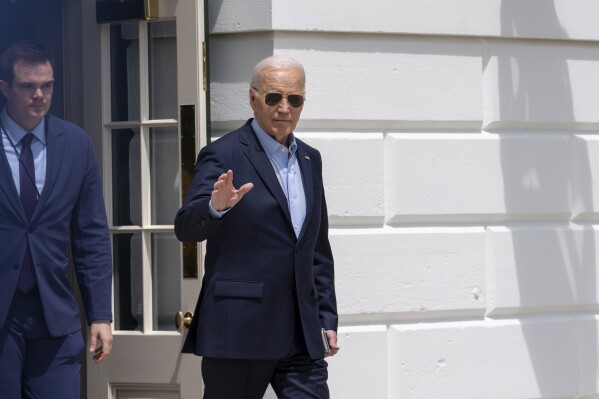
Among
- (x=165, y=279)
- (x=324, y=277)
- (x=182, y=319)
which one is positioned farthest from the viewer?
(x=165, y=279)

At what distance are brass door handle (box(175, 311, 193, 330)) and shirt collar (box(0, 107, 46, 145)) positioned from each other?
1195 mm

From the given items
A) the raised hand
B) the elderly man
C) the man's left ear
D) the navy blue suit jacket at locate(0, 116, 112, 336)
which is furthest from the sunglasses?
the man's left ear

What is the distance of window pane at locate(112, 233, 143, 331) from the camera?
18.8ft

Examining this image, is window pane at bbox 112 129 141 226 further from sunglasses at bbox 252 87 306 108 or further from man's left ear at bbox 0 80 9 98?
sunglasses at bbox 252 87 306 108

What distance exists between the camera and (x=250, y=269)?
4418 millimetres

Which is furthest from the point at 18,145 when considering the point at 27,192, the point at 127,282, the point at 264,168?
the point at 127,282

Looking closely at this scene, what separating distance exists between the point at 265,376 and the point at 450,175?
1984 mm

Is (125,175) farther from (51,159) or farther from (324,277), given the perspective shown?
(324,277)

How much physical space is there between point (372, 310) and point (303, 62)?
1.19 m

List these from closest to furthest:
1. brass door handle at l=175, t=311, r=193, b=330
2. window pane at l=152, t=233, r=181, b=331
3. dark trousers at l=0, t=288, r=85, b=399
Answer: dark trousers at l=0, t=288, r=85, b=399
brass door handle at l=175, t=311, r=193, b=330
window pane at l=152, t=233, r=181, b=331

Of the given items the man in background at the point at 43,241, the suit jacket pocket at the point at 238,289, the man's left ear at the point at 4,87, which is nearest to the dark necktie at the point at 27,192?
the man in background at the point at 43,241

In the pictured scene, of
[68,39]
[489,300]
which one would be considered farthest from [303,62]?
[489,300]

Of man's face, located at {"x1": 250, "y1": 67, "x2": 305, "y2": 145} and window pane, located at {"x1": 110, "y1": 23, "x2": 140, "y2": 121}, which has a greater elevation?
window pane, located at {"x1": 110, "y1": 23, "x2": 140, "y2": 121}

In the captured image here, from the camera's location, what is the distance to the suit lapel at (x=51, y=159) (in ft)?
14.9
